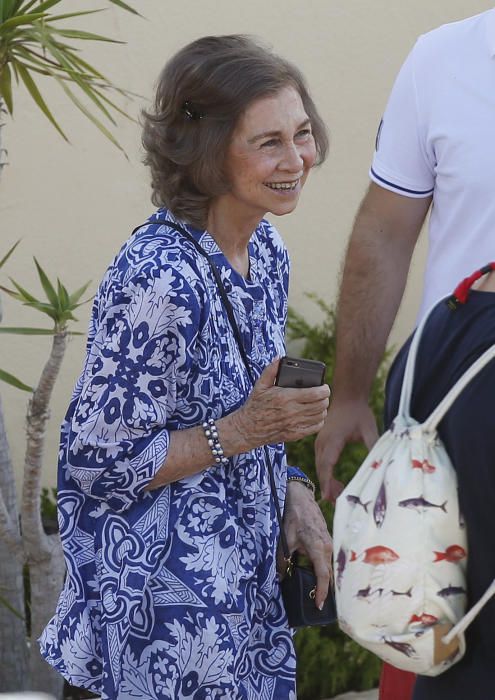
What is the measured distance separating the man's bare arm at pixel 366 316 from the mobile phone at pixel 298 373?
408 mm

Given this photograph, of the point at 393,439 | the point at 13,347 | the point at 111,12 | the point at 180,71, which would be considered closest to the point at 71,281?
the point at 13,347

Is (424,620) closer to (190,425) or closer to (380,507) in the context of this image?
(380,507)

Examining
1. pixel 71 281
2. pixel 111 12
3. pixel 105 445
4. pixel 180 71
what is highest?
pixel 111 12

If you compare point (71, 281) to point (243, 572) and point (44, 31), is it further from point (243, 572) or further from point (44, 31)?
point (243, 572)

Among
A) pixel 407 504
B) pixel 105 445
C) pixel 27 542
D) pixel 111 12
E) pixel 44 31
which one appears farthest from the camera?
pixel 111 12

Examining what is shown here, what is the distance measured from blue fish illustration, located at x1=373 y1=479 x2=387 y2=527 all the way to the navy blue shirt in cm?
10

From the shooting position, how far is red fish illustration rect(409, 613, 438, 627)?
1603 mm

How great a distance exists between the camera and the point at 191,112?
98.3 inches

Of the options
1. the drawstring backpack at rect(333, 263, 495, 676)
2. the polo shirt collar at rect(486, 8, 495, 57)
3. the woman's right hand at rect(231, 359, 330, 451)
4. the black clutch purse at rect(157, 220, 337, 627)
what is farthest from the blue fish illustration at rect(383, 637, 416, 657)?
the polo shirt collar at rect(486, 8, 495, 57)

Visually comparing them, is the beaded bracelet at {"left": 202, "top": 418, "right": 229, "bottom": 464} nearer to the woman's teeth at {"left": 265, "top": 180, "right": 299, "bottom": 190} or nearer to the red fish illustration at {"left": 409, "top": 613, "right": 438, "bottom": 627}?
the woman's teeth at {"left": 265, "top": 180, "right": 299, "bottom": 190}

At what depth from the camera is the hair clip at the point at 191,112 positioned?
2.49m

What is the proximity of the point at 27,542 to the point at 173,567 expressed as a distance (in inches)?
55.6

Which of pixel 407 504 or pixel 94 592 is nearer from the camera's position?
pixel 407 504

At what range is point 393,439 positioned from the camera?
166cm
